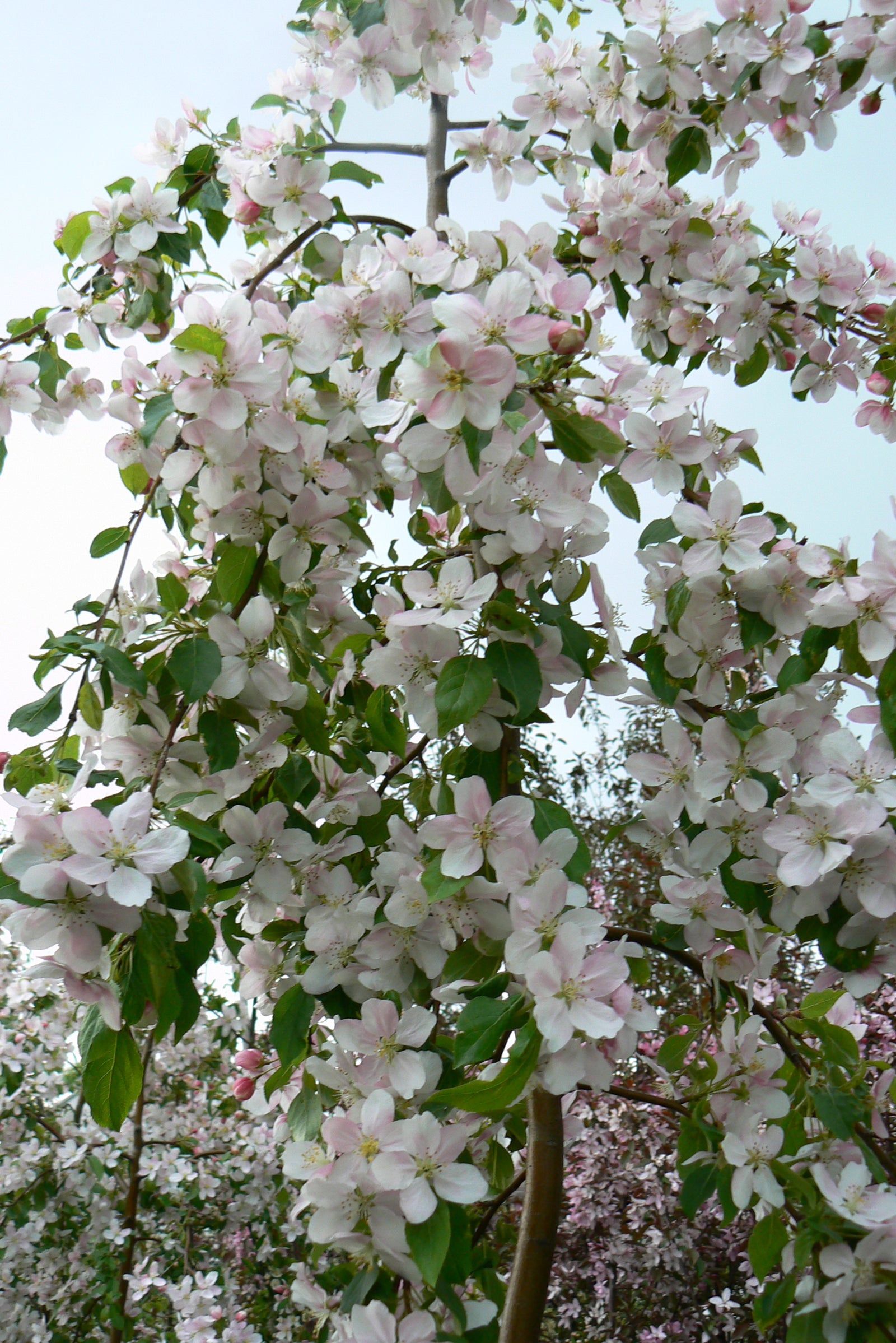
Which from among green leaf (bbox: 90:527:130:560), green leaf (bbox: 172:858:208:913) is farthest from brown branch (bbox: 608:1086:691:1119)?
green leaf (bbox: 90:527:130:560)

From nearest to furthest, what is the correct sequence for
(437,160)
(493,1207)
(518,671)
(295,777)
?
(518,671)
(295,777)
(493,1207)
(437,160)

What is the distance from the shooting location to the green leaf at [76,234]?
139 centimetres

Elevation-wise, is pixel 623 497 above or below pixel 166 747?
above

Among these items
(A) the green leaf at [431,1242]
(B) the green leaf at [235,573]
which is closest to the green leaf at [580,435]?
(B) the green leaf at [235,573]

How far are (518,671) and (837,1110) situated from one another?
0.54 meters

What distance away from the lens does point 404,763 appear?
1.30m

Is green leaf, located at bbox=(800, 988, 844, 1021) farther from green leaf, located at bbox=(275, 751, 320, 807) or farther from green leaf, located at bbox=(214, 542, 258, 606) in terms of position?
green leaf, located at bbox=(214, 542, 258, 606)

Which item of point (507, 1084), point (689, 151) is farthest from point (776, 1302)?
point (689, 151)

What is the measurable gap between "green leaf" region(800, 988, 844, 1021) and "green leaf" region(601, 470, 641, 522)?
638 millimetres

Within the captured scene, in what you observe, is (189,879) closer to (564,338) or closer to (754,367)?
(564,338)

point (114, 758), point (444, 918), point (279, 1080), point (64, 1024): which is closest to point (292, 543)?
point (114, 758)

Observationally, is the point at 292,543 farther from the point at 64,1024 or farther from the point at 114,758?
the point at 64,1024

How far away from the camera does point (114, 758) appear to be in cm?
112

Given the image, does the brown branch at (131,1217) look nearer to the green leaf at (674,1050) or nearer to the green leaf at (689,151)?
the green leaf at (674,1050)
